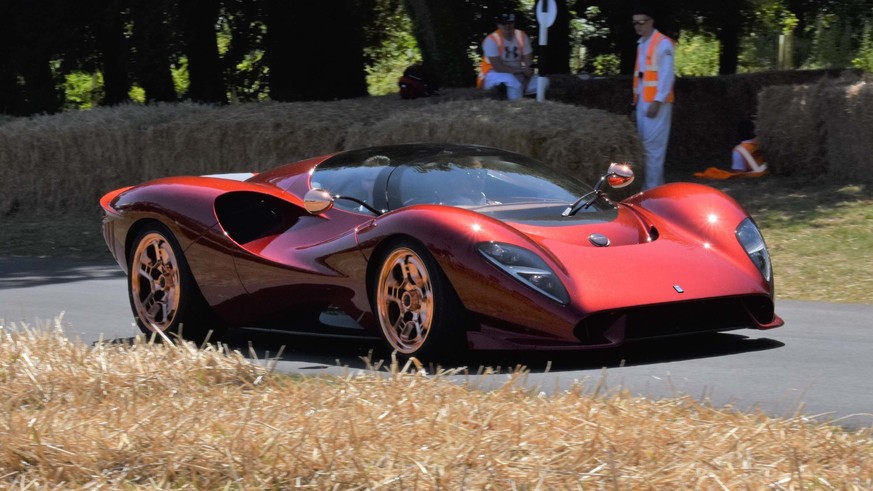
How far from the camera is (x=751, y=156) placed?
15.0m

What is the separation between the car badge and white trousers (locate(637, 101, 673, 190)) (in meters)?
7.10

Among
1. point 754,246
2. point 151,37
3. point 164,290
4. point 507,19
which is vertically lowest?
point 164,290

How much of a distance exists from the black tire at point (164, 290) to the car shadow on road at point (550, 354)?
0.35m

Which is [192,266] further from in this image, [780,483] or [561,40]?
[561,40]

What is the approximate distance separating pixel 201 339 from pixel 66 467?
12.4 ft

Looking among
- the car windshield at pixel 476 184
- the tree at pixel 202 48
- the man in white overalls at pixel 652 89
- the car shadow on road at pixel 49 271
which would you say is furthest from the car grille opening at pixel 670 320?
the tree at pixel 202 48

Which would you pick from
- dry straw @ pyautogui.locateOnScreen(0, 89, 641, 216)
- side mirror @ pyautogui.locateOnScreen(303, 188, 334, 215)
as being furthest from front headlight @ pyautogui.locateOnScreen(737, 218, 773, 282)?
dry straw @ pyautogui.locateOnScreen(0, 89, 641, 216)

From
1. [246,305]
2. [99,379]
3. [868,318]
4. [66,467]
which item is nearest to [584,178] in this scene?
[868,318]

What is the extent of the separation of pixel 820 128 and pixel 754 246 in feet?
26.0

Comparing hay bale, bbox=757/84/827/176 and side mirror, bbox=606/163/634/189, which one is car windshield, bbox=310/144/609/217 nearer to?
side mirror, bbox=606/163/634/189

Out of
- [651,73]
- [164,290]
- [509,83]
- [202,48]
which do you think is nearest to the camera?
[164,290]

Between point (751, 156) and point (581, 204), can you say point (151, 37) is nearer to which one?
point (751, 156)

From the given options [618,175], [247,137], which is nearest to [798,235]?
[618,175]

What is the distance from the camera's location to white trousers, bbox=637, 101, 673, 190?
13.7 m
